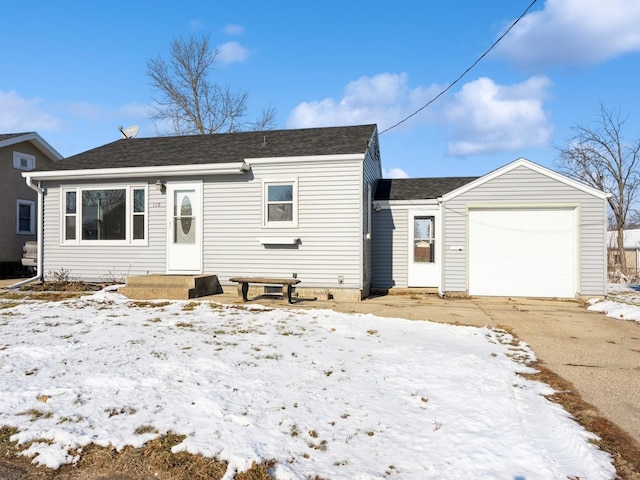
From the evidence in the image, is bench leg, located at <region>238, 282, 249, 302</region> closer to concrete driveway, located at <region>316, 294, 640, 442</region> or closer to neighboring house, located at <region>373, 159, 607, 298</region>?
concrete driveway, located at <region>316, 294, 640, 442</region>

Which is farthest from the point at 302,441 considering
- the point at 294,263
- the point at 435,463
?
the point at 294,263

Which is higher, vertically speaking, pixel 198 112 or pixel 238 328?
pixel 198 112

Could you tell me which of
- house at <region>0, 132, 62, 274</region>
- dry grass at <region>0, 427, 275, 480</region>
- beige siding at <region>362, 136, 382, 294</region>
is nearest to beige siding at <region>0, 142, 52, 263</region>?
house at <region>0, 132, 62, 274</region>

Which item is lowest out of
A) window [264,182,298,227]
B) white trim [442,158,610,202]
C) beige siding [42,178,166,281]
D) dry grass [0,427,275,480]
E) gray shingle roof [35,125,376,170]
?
dry grass [0,427,275,480]

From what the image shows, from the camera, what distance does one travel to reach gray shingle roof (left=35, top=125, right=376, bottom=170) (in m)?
11.1

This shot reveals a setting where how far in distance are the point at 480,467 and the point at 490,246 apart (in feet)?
31.2

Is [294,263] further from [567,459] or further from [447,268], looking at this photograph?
[567,459]

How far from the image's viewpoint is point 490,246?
11.5m

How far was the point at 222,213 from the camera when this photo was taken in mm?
11086

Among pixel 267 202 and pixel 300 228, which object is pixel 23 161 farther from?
pixel 300 228

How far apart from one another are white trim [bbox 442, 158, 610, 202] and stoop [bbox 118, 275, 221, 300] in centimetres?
682

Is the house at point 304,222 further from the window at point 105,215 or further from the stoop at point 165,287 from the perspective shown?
the stoop at point 165,287

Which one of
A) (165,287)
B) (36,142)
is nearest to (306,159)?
(165,287)

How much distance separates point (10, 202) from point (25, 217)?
34.8 inches
